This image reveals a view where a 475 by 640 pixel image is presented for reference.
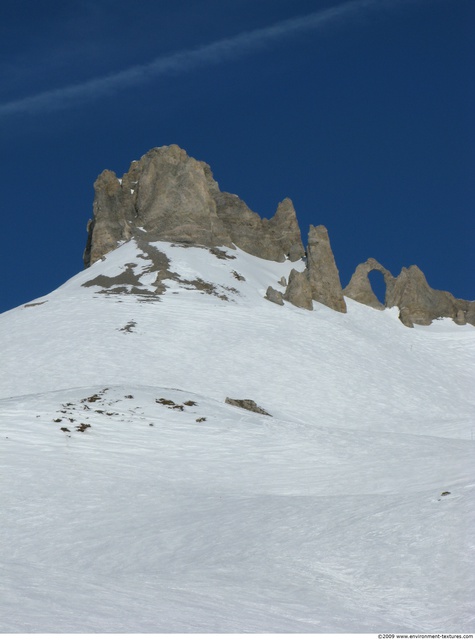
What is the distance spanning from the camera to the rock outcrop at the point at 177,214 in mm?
99562

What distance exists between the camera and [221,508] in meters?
17.3

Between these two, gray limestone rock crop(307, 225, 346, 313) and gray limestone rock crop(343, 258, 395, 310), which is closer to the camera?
gray limestone rock crop(307, 225, 346, 313)

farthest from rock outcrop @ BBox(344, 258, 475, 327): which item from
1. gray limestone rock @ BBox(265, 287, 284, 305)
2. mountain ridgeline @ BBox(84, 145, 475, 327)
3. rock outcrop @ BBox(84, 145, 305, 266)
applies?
gray limestone rock @ BBox(265, 287, 284, 305)

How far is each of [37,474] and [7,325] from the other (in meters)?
41.3

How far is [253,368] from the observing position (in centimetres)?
5091

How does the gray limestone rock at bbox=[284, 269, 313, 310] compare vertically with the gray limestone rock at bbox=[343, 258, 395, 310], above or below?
below

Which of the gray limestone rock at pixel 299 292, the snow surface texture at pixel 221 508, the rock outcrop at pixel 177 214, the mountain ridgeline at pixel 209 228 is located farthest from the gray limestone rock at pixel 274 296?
the snow surface texture at pixel 221 508

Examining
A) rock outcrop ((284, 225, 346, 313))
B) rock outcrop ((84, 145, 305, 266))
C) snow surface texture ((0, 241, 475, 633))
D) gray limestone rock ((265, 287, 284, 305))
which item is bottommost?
snow surface texture ((0, 241, 475, 633))

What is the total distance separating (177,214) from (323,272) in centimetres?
2296

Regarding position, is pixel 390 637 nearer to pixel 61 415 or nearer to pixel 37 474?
pixel 37 474

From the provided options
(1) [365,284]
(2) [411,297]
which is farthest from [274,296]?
(2) [411,297]

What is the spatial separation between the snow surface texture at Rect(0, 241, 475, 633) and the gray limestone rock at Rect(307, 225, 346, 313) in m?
34.7

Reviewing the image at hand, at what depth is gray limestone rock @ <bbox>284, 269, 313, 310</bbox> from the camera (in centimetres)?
7781

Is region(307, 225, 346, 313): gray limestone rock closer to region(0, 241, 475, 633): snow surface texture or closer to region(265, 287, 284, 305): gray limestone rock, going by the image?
region(265, 287, 284, 305): gray limestone rock
